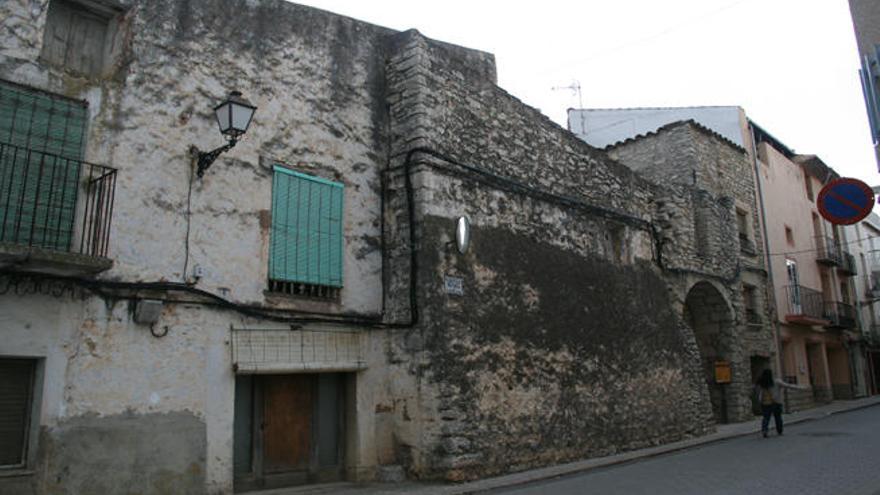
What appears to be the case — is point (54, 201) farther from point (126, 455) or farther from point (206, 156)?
point (126, 455)

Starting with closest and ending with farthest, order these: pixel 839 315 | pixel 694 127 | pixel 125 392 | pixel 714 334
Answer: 1. pixel 125 392
2. pixel 714 334
3. pixel 694 127
4. pixel 839 315

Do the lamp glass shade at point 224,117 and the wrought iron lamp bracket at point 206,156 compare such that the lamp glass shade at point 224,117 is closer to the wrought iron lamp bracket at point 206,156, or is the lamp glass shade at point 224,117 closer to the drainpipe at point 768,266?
the wrought iron lamp bracket at point 206,156

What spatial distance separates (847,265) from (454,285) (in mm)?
24227

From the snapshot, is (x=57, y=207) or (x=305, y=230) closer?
(x=57, y=207)

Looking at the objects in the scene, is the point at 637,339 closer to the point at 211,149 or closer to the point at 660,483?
the point at 660,483

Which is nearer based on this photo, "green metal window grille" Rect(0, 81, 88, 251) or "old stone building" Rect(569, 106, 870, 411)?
"green metal window grille" Rect(0, 81, 88, 251)

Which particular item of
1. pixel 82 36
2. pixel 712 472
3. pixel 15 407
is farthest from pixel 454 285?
pixel 82 36

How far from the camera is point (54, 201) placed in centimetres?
695

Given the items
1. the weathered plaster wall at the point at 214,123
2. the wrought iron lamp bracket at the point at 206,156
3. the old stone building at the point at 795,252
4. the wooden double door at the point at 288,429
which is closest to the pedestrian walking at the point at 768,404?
the old stone building at the point at 795,252

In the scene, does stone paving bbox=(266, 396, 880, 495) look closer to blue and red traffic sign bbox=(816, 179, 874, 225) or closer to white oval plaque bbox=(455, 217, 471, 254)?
blue and red traffic sign bbox=(816, 179, 874, 225)

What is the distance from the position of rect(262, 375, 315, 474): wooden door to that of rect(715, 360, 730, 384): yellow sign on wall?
37.9 ft

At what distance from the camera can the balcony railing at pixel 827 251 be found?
25369 mm

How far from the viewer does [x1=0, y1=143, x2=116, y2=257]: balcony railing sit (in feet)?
21.9

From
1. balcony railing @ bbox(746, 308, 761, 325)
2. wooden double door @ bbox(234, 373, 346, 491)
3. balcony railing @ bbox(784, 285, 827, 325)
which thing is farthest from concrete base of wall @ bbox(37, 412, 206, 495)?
balcony railing @ bbox(784, 285, 827, 325)
